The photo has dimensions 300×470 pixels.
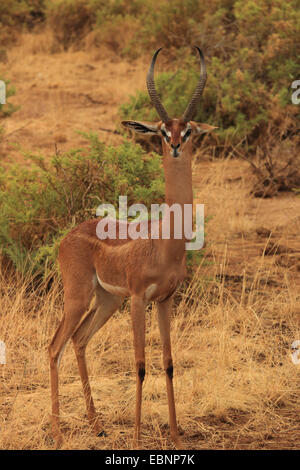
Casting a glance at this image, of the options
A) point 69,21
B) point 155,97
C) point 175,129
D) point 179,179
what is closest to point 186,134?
Answer: point 175,129

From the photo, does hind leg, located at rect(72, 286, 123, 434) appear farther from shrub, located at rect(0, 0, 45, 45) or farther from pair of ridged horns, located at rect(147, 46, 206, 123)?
shrub, located at rect(0, 0, 45, 45)

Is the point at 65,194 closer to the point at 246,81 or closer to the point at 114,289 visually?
the point at 114,289

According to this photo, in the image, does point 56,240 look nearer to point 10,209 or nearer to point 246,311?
point 10,209

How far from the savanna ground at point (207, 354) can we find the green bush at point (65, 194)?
408mm

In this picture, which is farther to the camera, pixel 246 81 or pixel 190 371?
pixel 246 81

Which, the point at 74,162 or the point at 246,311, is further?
the point at 74,162

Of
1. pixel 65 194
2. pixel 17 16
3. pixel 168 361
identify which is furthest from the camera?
pixel 17 16

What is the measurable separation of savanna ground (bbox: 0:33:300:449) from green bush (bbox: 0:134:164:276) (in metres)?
0.41

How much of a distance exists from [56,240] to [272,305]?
2132mm

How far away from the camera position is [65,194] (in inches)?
291

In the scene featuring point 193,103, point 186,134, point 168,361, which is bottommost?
point 168,361

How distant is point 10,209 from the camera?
299 inches

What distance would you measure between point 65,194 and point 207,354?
2269mm
